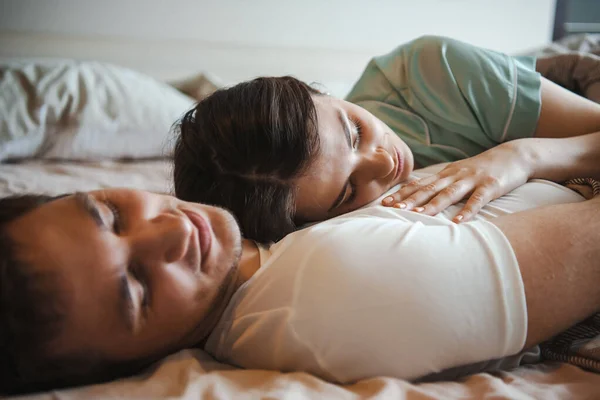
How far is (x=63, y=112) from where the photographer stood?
153 centimetres

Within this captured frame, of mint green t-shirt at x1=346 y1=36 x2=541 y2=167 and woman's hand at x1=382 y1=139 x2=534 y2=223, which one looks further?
mint green t-shirt at x1=346 y1=36 x2=541 y2=167

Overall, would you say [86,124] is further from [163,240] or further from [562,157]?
[562,157]

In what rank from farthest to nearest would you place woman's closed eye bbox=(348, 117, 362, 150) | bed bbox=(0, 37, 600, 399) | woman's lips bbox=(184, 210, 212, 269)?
bed bbox=(0, 37, 600, 399) → woman's closed eye bbox=(348, 117, 362, 150) → woman's lips bbox=(184, 210, 212, 269)

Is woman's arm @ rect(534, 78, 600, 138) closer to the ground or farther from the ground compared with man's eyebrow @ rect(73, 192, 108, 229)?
closer to the ground

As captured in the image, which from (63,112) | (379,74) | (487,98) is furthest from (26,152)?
(487,98)

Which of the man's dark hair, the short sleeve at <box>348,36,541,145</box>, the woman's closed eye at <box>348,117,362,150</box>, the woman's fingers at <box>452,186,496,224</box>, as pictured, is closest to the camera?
the man's dark hair

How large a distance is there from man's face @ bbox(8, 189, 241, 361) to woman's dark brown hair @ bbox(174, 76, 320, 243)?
15cm

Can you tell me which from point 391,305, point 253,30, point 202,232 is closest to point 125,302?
point 202,232

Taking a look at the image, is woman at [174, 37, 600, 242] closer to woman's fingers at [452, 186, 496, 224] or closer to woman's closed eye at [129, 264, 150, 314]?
woman's fingers at [452, 186, 496, 224]

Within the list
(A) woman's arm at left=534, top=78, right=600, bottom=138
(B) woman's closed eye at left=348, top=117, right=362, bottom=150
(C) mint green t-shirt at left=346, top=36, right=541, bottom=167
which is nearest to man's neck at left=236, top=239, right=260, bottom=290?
(B) woman's closed eye at left=348, top=117, right=362, bottom=150

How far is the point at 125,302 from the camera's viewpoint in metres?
0.60

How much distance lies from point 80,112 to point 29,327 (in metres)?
1.09

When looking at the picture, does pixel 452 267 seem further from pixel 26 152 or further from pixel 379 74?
pixel 26 152

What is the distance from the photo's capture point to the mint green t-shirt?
1.08 metres
